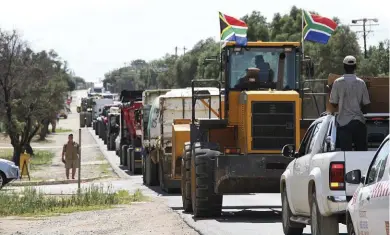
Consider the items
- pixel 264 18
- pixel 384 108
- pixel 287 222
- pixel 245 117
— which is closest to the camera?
pixel 384 108

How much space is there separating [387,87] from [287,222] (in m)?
2.52

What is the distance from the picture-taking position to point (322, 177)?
13.8m

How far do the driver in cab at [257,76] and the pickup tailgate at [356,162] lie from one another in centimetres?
890

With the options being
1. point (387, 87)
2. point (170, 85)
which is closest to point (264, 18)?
point (170, 85)

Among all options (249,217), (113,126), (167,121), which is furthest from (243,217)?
(113,126)

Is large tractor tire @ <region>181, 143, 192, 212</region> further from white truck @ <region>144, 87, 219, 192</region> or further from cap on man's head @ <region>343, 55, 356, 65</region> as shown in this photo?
cap on man's head @ <region>343, 55, 356, 65</region>

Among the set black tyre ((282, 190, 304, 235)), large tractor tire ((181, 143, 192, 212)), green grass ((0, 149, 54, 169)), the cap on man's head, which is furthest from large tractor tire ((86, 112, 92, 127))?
the cap on man's head

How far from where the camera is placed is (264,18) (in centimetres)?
10844

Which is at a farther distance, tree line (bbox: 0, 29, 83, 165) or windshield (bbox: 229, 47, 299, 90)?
tree line (bbox: 0, 29, 83, 165)

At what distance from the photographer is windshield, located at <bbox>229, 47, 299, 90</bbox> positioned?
2256 cm

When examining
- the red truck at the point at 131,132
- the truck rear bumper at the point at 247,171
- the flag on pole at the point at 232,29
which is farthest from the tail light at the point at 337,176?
the red truck at the point at 131,132

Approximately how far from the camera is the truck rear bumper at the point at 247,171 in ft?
68.5

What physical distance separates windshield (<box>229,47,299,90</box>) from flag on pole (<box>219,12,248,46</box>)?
0.66 m

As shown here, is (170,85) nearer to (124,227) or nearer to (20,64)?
(20,64)
